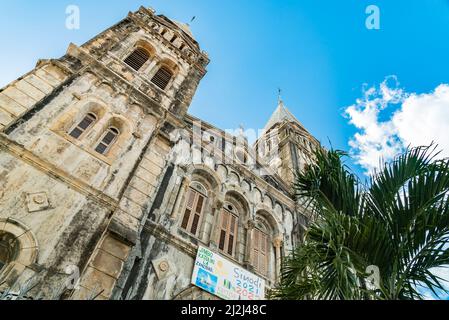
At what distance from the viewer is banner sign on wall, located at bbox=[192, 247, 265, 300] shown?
7949 millimetres

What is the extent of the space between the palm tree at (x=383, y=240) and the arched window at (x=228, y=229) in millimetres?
4739

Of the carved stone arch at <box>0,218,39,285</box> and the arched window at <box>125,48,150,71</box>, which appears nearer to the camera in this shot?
the carved stone arch at <box>0,218,39,285</box>

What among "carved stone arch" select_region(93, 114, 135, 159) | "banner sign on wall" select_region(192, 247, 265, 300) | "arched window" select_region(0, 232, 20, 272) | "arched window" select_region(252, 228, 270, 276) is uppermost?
"carved stone arch" select_region(93, 114, 135, 159)

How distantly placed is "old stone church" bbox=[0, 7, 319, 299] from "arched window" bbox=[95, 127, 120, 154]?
32 mm

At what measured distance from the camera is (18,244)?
536cm

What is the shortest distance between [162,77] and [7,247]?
959cm

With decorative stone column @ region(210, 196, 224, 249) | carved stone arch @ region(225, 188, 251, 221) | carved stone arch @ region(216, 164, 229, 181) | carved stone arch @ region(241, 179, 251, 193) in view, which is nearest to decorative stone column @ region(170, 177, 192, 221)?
decorative stone column @ region(210, 196, 224, 249)

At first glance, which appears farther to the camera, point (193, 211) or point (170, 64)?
point (170, 64)

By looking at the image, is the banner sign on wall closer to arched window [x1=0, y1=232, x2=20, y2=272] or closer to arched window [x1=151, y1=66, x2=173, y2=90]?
arched window [x1=0, y1=232, x2=20, y2=272]

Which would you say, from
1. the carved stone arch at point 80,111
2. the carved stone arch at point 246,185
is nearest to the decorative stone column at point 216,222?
the carved stone arch at point 246,185

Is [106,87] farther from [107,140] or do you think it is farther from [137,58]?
[137,58]

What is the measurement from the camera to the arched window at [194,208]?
924cm

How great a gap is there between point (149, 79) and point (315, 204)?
923 centimetres

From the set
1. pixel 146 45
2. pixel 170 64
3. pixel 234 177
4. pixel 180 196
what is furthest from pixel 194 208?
pixel 146 45
